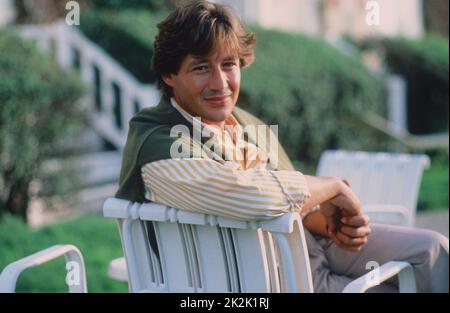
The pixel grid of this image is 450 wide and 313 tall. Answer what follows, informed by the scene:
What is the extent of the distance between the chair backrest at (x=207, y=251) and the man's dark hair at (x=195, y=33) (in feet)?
1.86

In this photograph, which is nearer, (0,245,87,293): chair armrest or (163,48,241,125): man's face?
(0,245,87,293): chair armrest

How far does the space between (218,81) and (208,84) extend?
38mm

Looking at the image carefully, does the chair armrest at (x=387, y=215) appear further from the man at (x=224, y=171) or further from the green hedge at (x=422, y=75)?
the green hedge at (x=422, y=75)

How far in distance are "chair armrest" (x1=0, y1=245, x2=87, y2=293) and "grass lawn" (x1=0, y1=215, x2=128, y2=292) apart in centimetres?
198

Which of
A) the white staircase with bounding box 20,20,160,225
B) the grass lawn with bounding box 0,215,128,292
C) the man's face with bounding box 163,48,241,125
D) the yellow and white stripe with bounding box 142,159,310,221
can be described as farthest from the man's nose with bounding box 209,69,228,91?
the white staircase with bounding box 20,20,160,225

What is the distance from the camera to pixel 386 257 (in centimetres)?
281

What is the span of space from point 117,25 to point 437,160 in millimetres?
5196

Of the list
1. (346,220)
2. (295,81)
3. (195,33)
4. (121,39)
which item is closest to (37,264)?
(195,33)

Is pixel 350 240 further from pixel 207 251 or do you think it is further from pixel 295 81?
pixel 295 81

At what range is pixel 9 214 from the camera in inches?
247

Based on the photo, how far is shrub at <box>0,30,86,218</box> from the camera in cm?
605

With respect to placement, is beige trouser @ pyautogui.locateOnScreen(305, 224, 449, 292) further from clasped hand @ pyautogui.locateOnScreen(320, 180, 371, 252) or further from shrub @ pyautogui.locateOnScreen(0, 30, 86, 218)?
shrub @ pyautogui.locateOnScreen(0, 30, 86, 218)

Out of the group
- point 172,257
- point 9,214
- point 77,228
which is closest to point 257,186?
point 172,257
